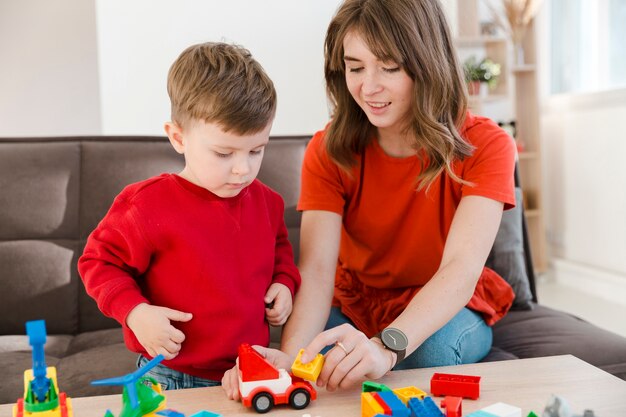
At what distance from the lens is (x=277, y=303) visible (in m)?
1.28

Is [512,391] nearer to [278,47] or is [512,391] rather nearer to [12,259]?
[12,259]

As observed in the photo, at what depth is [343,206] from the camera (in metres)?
1.58

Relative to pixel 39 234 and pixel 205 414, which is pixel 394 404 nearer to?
pixel 205 414

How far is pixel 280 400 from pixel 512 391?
0.34m

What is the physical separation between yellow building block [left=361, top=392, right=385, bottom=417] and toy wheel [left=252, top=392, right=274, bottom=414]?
0.13 metres

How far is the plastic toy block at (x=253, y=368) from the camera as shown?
1005 mm

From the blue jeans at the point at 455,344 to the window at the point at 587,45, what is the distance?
105 inches

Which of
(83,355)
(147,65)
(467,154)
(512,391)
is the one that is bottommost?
(83,355)

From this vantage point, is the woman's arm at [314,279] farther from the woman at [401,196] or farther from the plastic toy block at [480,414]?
the plastic toy block at [480,414]

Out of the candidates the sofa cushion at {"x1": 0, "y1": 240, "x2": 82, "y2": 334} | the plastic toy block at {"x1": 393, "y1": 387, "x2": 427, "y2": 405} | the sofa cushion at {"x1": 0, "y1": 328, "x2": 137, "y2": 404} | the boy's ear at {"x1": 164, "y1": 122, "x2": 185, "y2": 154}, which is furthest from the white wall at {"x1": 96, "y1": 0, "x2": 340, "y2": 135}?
the plastic toy block at {"x1": 393, "y1": 387, "x2": 427, "y2": 405}

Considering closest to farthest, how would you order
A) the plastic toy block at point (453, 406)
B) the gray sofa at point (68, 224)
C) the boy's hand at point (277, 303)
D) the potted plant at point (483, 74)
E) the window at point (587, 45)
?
the plastic toy block at point (453, 406), the boy's hand at point (277, 303), the gray sofa at point (68, 224), the window at point (587, 45), the potted plant at point (483, 74)

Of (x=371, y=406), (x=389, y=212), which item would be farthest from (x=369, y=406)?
(x=389, y=212)

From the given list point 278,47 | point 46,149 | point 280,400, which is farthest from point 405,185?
point 278,47

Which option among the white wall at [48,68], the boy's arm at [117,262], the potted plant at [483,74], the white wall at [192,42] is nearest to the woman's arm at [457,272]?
the boy's arm at [117,262]
